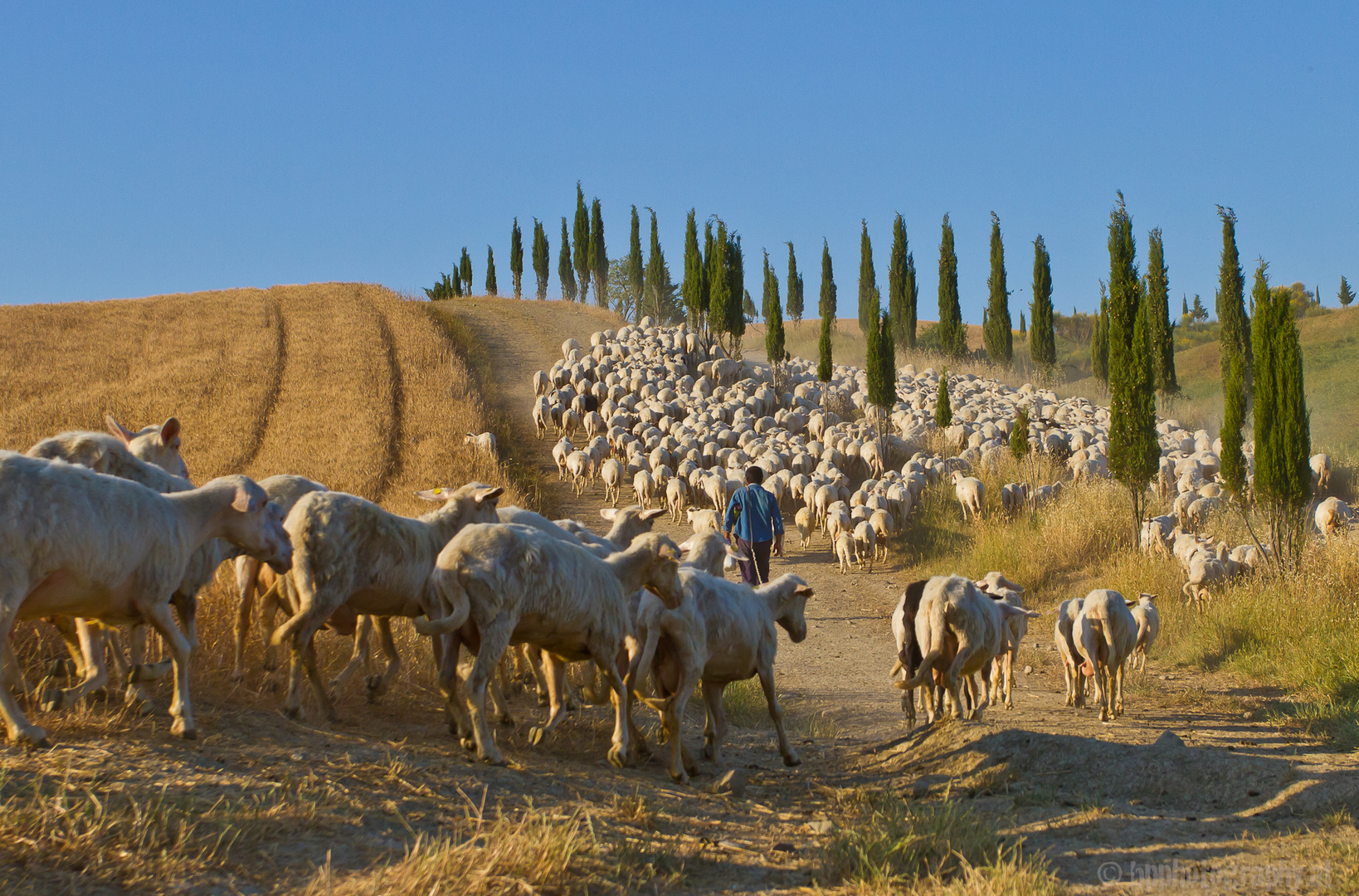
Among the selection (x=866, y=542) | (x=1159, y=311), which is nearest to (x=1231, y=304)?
(x=1159, y=311)

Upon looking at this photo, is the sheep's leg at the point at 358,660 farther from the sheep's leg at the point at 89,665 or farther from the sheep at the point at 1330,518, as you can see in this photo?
the sheep at the point at 1330,518

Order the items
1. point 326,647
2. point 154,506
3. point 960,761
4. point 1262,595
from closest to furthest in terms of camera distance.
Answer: point 154,506
point 960,761
point 326,647
point 1262,595

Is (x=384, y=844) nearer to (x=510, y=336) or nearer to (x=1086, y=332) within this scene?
(x=510, y=336)

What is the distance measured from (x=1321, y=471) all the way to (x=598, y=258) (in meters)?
49.1

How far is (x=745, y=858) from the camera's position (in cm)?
525

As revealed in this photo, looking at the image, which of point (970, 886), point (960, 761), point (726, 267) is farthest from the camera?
point (726, 267)

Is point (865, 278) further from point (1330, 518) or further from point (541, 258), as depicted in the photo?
point (1330, 518)

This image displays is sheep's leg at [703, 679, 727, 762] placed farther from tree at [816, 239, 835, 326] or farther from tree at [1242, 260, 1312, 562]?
tree at [816, 239, 835, 326]

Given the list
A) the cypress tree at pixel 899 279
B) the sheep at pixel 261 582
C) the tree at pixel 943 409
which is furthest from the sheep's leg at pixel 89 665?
the cypress tree at pixel 899 279

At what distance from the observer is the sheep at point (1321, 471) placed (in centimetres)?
2245

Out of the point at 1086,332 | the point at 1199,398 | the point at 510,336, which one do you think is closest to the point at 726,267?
the point at 510,336

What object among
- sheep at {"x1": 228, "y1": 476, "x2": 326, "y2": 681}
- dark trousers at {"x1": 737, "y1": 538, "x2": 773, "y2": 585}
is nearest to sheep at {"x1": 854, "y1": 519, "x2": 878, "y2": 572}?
dark trousers at {"x1": 737, "y1": 538, "x2": 773, "y2": 585}

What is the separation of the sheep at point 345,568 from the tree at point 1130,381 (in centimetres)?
1417

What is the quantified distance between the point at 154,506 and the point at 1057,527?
16.0 metres
